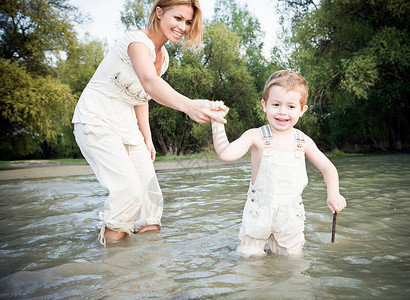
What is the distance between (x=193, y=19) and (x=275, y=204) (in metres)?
1.75

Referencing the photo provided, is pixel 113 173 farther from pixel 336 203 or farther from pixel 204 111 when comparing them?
pixel 336 203

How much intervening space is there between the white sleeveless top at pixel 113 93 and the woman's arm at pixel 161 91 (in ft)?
0.68

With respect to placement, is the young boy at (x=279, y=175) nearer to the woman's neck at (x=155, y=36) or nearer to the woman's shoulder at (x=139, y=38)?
the woman's shoulder at (x=139, y=38)

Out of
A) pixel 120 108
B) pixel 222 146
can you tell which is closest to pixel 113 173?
pixel 120 108

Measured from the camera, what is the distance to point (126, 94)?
133 inches

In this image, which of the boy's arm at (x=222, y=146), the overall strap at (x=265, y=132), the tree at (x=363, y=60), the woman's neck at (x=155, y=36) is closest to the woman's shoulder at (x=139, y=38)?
the woman's neck at (x=155, y=36)

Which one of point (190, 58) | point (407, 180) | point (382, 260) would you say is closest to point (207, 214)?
point (382, 260)

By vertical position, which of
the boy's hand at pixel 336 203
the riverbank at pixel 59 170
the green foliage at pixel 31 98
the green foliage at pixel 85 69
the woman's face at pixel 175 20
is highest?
the green foliage at pixel 85 69

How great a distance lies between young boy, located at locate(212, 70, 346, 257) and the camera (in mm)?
2643

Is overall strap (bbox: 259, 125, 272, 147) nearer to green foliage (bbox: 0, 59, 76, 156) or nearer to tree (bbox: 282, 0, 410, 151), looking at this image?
tree (bbox: 282, 0, 410, 151)

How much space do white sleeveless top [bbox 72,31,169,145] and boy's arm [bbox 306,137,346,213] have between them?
61.5 inches

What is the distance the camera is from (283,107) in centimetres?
265

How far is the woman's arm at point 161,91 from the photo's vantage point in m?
2.49

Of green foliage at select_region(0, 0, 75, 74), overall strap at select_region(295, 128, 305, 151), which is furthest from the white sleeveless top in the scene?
green foliage at select_region(0, 0, 75, 74)
